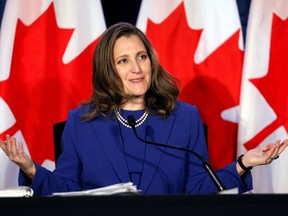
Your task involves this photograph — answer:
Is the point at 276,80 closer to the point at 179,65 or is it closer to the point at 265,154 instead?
the point at 179,65

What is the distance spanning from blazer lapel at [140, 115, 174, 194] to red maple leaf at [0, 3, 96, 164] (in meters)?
0.73

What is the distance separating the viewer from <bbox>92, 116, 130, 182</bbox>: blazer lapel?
2.53 meters

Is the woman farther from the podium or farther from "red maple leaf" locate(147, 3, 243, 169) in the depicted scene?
the podium

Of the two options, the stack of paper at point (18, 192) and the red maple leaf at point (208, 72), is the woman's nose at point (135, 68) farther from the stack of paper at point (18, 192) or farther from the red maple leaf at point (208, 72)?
the stack of paper at point (18, 192)

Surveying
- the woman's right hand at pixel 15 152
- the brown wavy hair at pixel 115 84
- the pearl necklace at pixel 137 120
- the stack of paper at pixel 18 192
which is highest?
the brown wavy hair at pixel 115 84

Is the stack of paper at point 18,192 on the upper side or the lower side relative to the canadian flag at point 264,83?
lower

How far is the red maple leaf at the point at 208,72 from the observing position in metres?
3.27

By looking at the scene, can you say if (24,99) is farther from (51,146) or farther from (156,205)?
(156,205)

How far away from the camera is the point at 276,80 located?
10.6ft

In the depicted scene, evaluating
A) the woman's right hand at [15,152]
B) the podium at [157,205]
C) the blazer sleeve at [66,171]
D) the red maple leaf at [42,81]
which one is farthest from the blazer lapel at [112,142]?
the podium at [157,205]

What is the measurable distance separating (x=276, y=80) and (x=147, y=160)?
39.6 inches

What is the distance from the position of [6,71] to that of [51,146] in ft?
1.47

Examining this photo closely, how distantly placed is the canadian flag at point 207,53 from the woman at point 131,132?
1.88 feet

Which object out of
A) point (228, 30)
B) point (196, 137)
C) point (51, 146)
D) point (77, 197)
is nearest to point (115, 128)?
point (196, 137)
